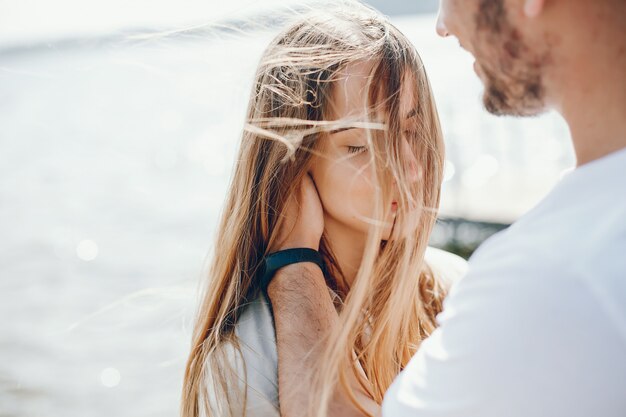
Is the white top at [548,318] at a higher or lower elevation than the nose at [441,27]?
lower

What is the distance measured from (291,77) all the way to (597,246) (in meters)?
1.22

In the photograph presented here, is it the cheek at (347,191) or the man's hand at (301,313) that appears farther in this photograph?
the cheek at (347,191)

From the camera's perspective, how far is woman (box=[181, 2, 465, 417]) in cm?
220

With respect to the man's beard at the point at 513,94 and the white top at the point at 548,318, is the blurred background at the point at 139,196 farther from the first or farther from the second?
the white top at the point at 548,318

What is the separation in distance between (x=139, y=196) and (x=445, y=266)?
11.4 meters

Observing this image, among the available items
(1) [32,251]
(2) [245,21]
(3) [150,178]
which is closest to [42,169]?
(3) [150,178]

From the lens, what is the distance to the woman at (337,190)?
220cm

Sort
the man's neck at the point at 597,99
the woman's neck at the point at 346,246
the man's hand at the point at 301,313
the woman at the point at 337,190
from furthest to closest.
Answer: the woman's neck at the point at 346,246 → the woman at the point at 337,190 → the man's hand at the point at 301,313 → the man's neck at the point at 597,99

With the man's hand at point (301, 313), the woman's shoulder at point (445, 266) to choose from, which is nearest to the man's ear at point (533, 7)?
the man's hand at point (301, 313)

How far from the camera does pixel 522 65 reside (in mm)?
1647

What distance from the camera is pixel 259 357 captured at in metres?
2.12

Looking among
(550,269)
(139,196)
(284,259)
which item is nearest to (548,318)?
(550,269)

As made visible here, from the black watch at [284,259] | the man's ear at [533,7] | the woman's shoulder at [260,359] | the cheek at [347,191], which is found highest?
the man's ear at [533,7]

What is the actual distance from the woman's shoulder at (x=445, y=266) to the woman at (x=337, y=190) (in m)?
0.31
